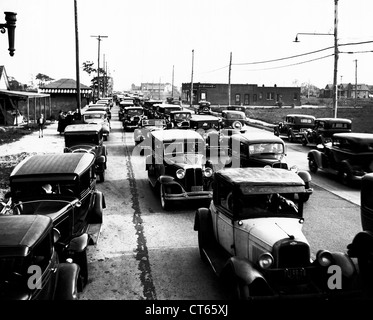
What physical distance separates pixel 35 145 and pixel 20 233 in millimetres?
19439

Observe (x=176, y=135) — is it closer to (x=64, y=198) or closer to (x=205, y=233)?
(x=64, y=198)

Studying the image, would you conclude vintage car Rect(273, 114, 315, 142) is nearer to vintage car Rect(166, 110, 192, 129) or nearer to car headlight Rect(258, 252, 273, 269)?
vintage car Rect(166, 110, 192, 129)

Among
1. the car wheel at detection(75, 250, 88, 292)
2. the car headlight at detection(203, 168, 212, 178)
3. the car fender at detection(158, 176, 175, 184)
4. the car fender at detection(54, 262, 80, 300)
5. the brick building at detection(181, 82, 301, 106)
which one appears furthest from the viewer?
the brick building at detection(181, 82, 301, 106)

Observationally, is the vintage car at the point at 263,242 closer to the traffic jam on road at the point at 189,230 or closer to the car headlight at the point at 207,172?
the traffic jam on road at the point at 189,230

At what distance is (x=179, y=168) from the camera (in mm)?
12055

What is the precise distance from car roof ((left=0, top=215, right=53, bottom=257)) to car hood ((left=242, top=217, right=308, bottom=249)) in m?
2.96

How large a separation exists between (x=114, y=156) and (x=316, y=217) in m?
12.1

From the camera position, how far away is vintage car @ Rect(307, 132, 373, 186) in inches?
572

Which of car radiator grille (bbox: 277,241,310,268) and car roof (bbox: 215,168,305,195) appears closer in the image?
car radiator grille (bbox: 277,241,310,268)

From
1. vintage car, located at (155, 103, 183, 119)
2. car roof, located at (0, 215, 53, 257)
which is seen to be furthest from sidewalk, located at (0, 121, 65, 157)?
car roof, located at (0, 215, 53, 257)

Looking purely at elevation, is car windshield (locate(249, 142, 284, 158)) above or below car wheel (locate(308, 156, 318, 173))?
above

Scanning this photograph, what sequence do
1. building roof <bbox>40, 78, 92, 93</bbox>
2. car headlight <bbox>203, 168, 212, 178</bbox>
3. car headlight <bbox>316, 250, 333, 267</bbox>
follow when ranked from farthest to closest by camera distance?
1. building roof <bbox>40, 78, 92, 93</bbox>
2. car headlight <bbox>203, 168, 212, 178</bbox>
3. car headlight <bbox>316, 250, 333, 267</bbox>
